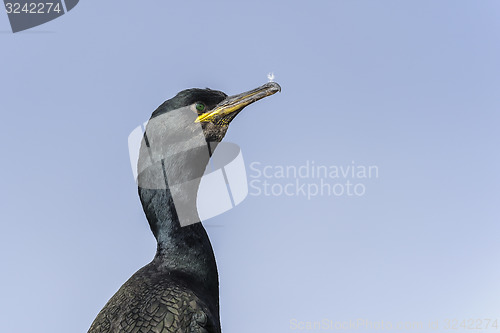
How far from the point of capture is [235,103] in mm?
7035

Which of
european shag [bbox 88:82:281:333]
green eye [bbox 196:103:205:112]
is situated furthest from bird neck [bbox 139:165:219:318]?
green eye [bbox 196:103:205:112]

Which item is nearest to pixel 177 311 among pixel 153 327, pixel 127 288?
pixel 153 327

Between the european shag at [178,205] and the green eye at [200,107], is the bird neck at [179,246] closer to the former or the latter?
the european shag at [178,205]

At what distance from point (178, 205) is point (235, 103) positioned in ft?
4.61

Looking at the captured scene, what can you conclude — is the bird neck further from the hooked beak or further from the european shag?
the hooked beak

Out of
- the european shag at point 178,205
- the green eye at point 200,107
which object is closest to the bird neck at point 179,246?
the european shag at point 178,205

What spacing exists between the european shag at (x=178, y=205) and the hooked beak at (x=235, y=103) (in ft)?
0.04

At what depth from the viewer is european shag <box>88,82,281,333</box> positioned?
574cm

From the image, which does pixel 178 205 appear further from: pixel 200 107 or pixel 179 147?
pixel 200 107

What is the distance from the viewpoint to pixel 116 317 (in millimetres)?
5449

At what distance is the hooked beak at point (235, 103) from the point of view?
6.91 m

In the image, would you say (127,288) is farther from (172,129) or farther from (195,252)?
(172,129)

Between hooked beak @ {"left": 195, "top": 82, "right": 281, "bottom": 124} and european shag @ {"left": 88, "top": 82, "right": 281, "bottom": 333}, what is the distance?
0.01m

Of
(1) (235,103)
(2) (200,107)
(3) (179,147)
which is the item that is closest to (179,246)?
(3) (179,147)
